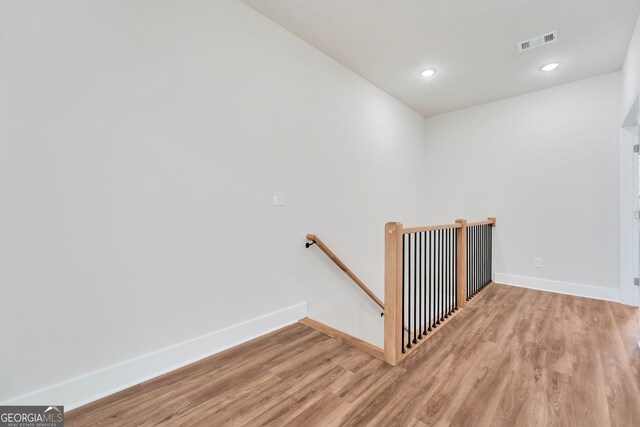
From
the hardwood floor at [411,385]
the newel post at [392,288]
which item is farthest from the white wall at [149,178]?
the newel post at [392,288]

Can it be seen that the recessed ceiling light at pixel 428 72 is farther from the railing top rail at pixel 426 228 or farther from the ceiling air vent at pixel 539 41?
the railing top rail at pixel 426 228

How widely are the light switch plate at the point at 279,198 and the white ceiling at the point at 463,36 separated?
1.53 meters

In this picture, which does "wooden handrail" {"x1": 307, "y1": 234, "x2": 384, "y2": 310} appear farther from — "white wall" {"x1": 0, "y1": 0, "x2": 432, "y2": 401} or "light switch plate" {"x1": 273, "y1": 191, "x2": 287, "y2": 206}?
"light switch plate" {"x1": 273, "y1": 191, "x2": 287, "y2": 206}

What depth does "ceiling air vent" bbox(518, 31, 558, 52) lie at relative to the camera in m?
2.59

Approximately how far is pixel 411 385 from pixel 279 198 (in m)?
1.71

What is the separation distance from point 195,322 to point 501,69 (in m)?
4.06

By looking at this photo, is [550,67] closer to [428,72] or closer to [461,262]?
[428,72]

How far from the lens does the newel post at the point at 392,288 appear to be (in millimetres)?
1935

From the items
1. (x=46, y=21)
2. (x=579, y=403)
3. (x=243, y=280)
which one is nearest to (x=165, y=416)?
(x=243, y=280)

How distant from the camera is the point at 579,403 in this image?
1553mm

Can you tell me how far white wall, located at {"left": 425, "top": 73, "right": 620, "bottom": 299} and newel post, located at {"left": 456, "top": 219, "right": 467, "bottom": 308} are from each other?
1.41 m

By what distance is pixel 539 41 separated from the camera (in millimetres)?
2676

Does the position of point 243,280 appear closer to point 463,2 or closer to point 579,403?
point 579,403

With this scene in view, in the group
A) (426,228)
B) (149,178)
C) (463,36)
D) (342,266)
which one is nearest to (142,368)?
(149,178)
